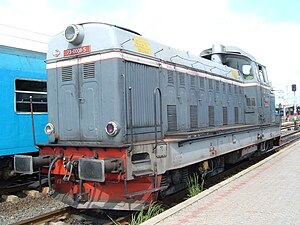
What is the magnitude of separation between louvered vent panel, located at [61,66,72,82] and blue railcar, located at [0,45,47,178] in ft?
8.30

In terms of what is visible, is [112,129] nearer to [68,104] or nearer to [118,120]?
[118,120]

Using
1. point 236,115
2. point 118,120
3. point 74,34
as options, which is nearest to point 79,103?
point 118,120

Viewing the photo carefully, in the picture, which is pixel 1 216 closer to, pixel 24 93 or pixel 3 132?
pixel 3 132

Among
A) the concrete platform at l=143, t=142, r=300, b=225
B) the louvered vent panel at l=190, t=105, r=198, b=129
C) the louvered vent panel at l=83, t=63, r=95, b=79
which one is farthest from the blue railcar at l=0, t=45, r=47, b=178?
the concrete platform at l=143, t=142, r=300, b=225

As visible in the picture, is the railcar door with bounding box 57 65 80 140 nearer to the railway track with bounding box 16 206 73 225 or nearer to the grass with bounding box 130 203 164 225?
the railway track with bounding box 16 206 73 225

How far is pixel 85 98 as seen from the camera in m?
5.54

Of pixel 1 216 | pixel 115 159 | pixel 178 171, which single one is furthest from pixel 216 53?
pixel 1 216

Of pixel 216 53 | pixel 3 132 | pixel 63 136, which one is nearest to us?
pixel 63 136

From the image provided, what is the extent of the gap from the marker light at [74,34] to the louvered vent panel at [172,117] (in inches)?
81.6

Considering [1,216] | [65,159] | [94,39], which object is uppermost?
[94,39]

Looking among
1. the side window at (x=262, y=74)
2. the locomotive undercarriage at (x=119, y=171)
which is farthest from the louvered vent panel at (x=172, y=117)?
the side window at (x=262, y=74)

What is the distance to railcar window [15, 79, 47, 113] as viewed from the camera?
26.3 feet

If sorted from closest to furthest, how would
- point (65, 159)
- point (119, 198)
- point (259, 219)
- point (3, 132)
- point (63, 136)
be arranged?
point (259, 219), point (119, 198), point (65, 159), point (63, 136), point (3, 132)

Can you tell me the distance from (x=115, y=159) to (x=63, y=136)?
5.07 ft
